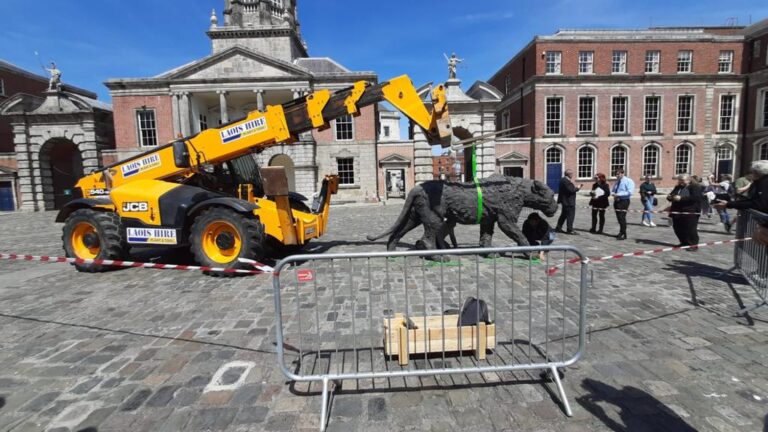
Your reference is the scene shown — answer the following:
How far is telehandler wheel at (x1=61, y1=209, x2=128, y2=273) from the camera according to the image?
22.1ft

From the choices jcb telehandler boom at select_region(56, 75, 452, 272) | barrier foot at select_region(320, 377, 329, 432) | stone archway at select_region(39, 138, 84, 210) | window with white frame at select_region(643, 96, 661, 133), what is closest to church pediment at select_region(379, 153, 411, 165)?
window with white frame at select_region(643, 96, 661, 133)

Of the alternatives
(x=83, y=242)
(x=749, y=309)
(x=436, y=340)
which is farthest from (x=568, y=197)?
(x=83, y=242)

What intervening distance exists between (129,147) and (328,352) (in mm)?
29197

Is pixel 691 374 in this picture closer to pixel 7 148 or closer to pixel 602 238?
pixel 602 238

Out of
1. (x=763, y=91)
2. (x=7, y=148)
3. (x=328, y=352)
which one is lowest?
(x=328, y=352)

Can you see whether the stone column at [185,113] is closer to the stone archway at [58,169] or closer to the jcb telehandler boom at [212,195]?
the stone archway at [58,169]

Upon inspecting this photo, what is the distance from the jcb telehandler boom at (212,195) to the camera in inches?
250

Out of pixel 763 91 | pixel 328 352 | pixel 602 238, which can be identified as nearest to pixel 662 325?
pixel 328 352

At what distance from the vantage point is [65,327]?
4305 mm

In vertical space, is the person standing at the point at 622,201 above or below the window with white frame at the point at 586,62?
below

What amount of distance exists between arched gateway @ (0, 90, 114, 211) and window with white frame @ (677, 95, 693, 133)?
44066 millimetres

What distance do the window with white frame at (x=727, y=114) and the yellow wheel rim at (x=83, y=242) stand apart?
39.3 m

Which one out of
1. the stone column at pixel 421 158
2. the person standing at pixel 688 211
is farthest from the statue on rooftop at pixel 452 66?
the person standing at pixel 688 211

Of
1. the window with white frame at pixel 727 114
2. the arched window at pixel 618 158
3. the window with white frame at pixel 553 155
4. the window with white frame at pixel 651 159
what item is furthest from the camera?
the window with white frame at pixel 727 114
